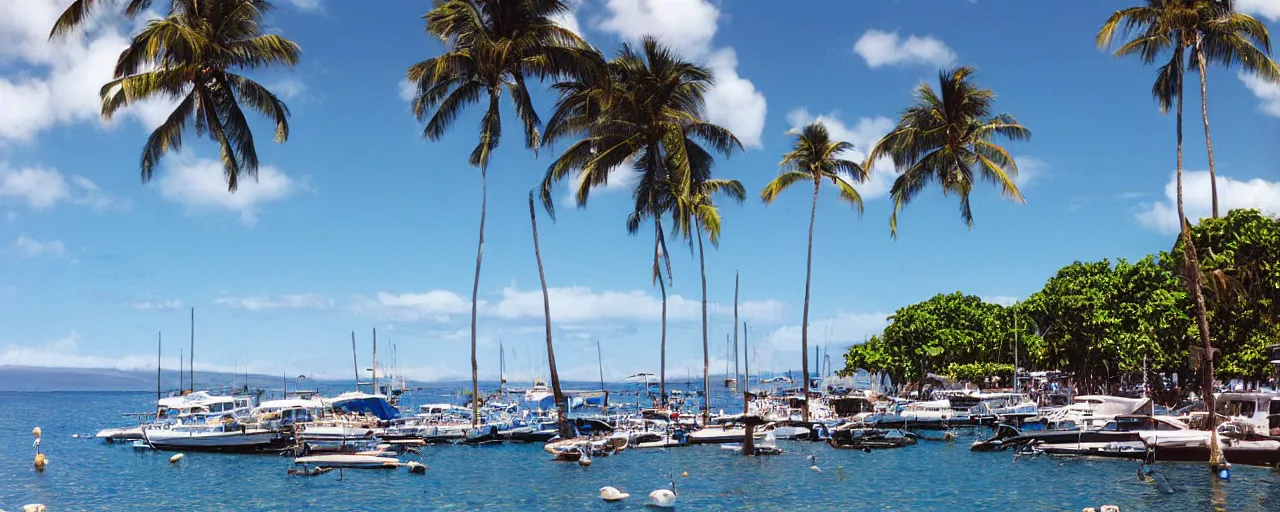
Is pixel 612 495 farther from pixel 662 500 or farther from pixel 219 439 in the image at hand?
pixel 219 439

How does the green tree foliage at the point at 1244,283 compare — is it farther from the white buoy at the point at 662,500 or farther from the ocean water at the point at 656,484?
the white buoy at the point at 662,500

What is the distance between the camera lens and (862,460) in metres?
51.0

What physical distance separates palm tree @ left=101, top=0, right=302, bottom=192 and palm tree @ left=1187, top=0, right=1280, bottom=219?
130ft

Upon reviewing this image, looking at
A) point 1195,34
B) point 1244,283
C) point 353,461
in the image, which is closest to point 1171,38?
point 1195,34

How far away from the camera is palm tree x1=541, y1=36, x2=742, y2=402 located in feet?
199

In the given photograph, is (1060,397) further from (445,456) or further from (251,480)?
(251,480)

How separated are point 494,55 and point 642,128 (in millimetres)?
11291

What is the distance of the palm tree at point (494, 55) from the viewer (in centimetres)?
5484

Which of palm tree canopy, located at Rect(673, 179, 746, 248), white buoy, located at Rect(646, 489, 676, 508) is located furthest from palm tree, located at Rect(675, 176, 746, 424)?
white buoy, located at Rect(646, 489, 676, 508)

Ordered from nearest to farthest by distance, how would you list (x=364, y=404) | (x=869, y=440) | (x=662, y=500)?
(x=662, y=500) → (x=869, y=440) → (x=364, y=404)

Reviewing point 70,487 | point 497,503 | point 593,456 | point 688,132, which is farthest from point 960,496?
point 70,487

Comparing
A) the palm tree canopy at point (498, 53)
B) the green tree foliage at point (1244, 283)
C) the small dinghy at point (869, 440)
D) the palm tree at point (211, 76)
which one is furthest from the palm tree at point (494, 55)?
the green tree foliage at point (1244, 283)

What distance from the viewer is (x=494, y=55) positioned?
54656 millimetres

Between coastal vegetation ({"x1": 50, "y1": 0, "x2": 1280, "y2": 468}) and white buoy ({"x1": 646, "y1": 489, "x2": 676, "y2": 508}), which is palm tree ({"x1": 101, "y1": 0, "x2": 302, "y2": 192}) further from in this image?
white buoy ({"x1": 646, "y1": 489, "x2": 676, "y2": 508})
